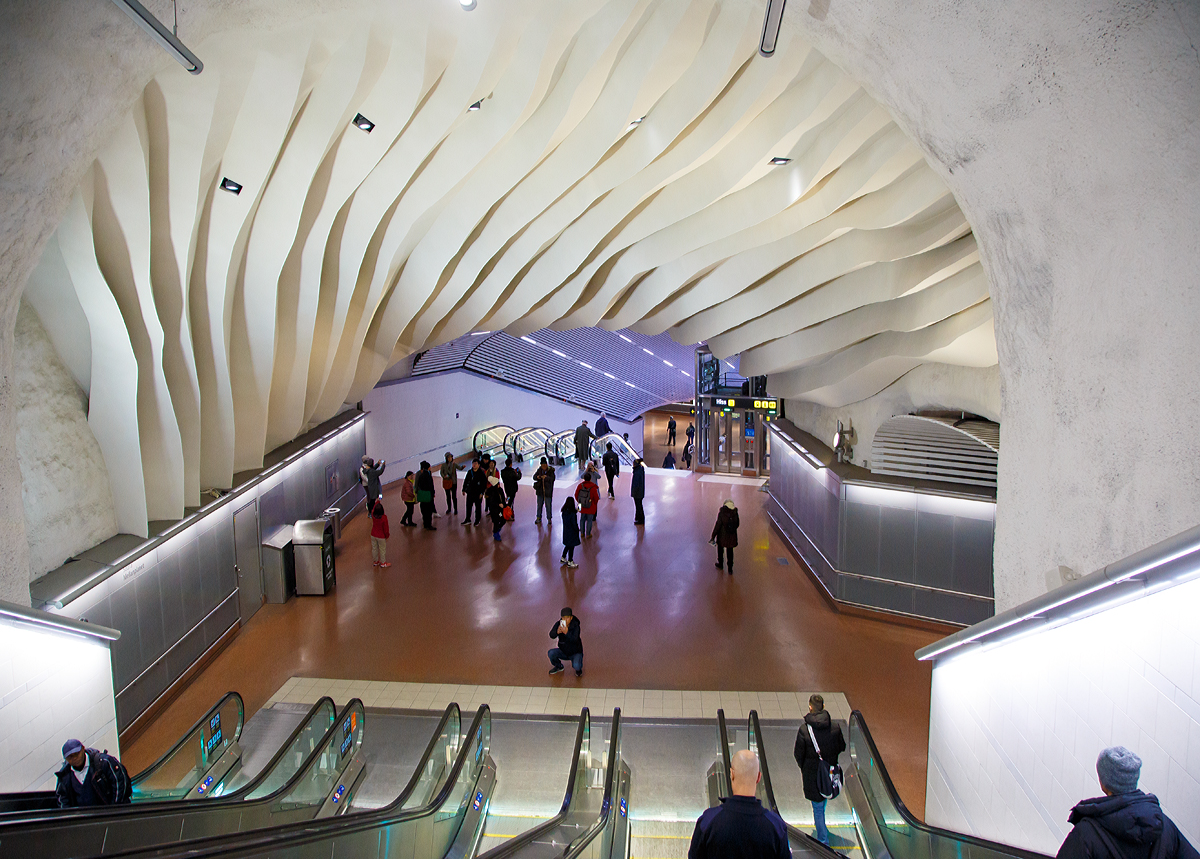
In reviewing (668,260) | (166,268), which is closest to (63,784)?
(166,268)

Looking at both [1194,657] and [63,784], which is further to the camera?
Answer: [63,784]

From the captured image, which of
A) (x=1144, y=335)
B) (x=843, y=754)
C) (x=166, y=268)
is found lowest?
(x=843, y=754)

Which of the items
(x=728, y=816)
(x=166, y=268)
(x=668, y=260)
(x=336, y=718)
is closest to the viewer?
(x=728, y=816)

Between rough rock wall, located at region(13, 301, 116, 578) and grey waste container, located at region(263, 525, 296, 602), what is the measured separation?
3055 millimetres

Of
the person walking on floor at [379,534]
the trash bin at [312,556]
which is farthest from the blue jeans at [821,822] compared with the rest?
the person walking on floor at [379,534]

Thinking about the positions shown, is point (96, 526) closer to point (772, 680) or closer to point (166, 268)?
point (166, 268)

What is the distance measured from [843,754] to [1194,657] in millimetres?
4514

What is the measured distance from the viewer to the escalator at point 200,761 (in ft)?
17.3

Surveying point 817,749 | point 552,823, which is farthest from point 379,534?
point 817,749

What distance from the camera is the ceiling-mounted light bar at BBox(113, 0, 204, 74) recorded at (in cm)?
355

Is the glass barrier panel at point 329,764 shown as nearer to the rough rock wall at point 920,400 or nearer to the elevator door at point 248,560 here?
the elevator door at point 248,560

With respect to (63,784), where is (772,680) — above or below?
below

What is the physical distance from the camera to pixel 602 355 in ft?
95.6

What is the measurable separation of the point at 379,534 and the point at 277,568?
1.51m
